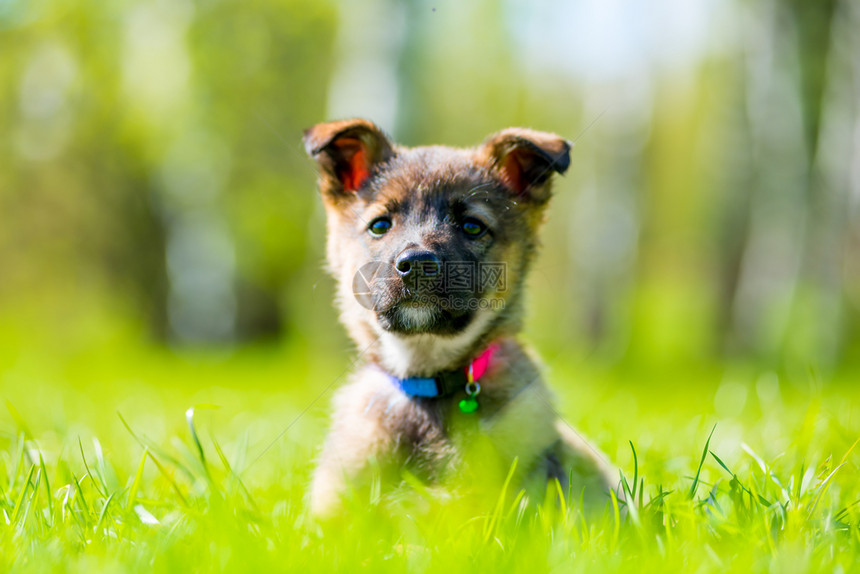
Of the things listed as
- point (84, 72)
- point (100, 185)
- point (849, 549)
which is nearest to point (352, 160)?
point (849, 549)

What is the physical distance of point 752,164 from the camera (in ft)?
34.3

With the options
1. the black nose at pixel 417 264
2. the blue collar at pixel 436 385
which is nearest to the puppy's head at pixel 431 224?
the black nose at pixel 417 264

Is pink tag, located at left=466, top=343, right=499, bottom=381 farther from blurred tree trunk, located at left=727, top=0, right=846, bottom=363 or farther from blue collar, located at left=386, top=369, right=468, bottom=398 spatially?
blurred tree trunk, located at left=727, top=0, right=846, bottom=363

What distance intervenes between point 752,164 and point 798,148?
52.9 inches

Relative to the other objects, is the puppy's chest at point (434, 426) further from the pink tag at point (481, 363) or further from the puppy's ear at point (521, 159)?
the puppy's ear at point (521, 159)

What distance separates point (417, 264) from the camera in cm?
287

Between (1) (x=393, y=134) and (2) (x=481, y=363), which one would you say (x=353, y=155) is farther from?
(1) (x=393, y=134)

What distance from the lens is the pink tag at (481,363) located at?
3.07 meters

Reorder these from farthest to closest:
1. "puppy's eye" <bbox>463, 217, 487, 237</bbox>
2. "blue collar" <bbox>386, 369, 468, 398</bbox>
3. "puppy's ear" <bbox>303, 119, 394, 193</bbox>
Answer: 1. "puppy's ear" <bbox>303, 119, 394, 193</bbox>
2. "puppy's eye" <bbox>463, 217, 487, 237</bbox>
3. "blue collar" <bbox>386, 369, 468, 398</bbox>

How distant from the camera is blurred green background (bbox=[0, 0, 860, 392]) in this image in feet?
29.1

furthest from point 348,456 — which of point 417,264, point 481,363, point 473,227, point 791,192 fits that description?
point 791,192

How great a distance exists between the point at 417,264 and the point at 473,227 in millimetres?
575

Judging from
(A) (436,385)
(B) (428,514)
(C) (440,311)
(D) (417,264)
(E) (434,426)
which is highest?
(D) (417,264)

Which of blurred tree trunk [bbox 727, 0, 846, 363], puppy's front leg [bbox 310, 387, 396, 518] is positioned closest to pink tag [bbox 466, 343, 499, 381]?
puppy's front leg [bbox 310, 387, 396, 518]
